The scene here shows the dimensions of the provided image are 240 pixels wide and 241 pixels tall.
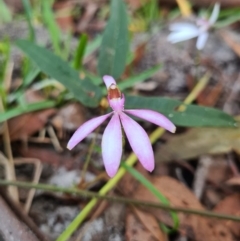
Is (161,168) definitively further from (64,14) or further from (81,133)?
(64,14)

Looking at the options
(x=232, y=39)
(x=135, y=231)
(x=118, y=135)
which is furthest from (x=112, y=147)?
(x=232, y=39)

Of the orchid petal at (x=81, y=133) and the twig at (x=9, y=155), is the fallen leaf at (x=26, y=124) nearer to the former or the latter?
the twig at (x=9, y=155)

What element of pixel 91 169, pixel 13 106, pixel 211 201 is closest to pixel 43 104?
pixel 13 106

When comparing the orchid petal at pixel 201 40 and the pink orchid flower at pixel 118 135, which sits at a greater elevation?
the pink orchid flower at pixel 118 135

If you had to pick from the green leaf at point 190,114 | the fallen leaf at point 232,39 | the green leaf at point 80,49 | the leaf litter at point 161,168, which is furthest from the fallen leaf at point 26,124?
the fallen leaf at point 232,39

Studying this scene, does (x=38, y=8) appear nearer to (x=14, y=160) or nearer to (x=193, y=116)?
(x=14, y=160)

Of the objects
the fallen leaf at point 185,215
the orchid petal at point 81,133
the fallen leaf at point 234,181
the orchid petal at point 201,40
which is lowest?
the fallen leaf at point 234,181
